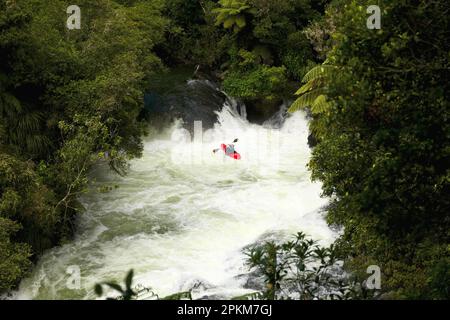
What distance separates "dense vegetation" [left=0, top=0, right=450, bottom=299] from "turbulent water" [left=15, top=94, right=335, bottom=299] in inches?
27.8

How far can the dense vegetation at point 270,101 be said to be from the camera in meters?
5.87

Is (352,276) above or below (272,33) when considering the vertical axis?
below

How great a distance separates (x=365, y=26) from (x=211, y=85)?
15819 millimetres

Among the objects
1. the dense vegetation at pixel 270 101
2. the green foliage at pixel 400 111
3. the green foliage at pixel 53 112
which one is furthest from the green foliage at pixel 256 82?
the green foliage at pixel 400 111

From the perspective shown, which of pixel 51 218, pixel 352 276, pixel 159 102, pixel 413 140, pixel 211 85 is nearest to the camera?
pixel 413 140

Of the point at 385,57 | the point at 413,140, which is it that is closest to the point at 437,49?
the point at 385,57

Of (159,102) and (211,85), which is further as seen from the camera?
(211,85)

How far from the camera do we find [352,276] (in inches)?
361

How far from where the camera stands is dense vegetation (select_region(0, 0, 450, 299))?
5.87 meters

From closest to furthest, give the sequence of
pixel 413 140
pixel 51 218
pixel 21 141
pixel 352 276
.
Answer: pixel 413 140 → pixel 352 276 → pixel 51 218 → pixel 21 141

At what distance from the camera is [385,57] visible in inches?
232

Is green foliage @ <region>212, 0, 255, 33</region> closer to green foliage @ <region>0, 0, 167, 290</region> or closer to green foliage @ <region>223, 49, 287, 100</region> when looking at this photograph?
green foliage @ <region>223, 49, 287, 100</region>
